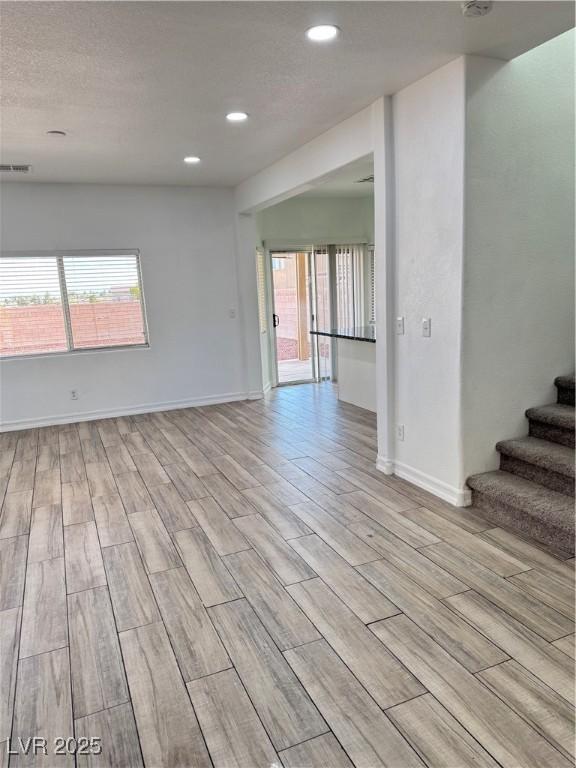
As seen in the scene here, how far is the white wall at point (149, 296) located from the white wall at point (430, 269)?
3312 millimetres

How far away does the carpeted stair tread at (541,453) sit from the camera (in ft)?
9.27

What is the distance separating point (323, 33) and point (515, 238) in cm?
159

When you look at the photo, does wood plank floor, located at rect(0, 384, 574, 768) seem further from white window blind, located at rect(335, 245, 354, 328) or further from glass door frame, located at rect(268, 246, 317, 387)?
white window blind, located at rect(335, 245, 354, 328)

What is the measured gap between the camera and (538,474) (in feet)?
9.80

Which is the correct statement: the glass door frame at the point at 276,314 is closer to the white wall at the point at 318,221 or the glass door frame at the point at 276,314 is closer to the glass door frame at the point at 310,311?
the glass door frame at the point at 310,311

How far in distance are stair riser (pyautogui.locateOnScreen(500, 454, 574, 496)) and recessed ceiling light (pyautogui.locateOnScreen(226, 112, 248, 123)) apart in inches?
115

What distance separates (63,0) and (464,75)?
201cm

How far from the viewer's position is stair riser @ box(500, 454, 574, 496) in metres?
2.84

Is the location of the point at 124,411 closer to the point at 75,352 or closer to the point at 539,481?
the point at 75,352

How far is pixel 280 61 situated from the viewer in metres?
2.63


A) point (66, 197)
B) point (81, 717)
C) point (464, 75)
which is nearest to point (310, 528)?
point (81, 717)

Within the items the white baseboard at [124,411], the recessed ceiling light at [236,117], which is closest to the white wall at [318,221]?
the white baseboard at [124,411]

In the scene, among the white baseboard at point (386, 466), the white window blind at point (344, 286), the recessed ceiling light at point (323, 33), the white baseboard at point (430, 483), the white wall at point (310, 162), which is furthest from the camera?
the white window blind at point (344, 286)

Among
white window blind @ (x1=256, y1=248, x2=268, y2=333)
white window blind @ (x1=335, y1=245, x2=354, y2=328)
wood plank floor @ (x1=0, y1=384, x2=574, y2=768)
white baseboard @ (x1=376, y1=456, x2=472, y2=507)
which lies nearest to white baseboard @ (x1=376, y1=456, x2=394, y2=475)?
white baseboard @ (x1=376, y1=456, x2=472, y2=507)
